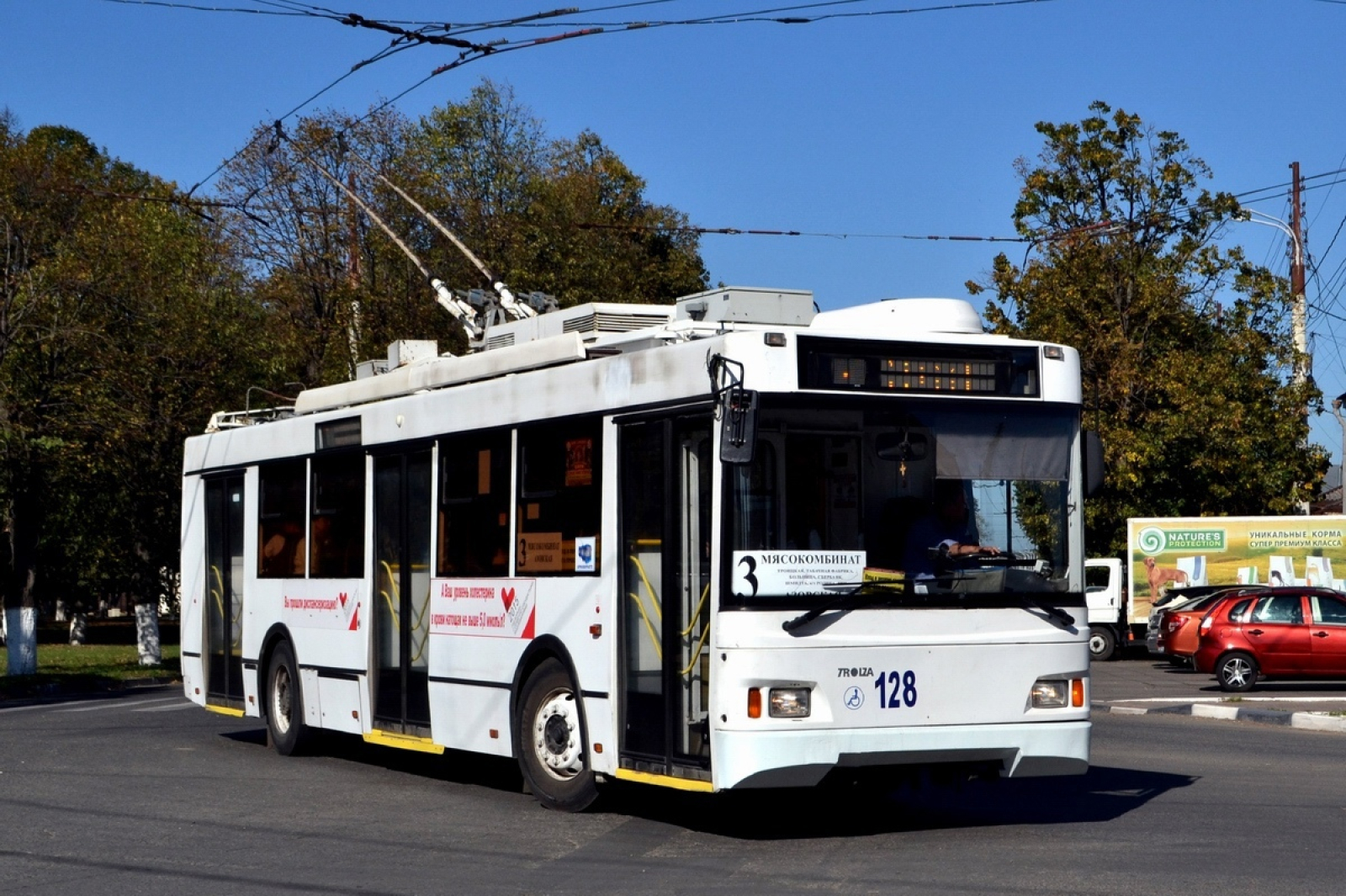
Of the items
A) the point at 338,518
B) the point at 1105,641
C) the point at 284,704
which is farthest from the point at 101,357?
the point at 1105,641

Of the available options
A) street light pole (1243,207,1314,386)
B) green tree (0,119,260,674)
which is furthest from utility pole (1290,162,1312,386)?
green tree (0,119,260,674)

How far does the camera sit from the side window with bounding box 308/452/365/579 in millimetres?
14258

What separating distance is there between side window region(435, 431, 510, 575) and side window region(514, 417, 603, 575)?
236mm

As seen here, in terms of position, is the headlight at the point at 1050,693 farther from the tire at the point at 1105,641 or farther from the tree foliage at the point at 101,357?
the tire at the point at 1105,641

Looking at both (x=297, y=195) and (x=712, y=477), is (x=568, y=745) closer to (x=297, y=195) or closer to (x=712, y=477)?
(x=712, y=477)

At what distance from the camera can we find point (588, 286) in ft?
128

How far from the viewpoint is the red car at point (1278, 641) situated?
25297 mm

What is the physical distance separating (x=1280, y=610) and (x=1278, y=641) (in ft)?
1.61

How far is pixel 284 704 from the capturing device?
15.7 m

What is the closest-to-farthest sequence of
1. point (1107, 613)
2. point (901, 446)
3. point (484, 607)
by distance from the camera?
point (901, 446), point (484, 607), point (1107, 613)

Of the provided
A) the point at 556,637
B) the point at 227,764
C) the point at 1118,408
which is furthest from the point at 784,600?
the point at 1118,408

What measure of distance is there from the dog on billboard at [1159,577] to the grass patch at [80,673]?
18.4 meters

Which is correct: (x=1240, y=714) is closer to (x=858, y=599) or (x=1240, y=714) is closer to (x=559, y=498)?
(x=559, y=498)

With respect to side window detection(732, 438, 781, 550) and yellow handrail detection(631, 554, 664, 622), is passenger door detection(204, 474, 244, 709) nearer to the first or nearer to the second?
yellow handrail detection(631, 554, 664, 622)
